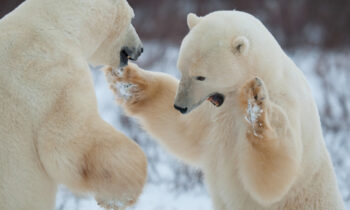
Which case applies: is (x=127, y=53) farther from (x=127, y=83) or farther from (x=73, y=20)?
(x=127, y=83)

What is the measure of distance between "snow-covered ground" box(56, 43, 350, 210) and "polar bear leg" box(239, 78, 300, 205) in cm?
80

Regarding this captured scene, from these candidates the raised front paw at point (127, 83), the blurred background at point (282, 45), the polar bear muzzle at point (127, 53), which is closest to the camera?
the polar bear muzzle at point (127, 53)

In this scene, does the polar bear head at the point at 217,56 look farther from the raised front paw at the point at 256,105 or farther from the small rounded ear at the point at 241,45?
the raised front paw at the point at 256,105

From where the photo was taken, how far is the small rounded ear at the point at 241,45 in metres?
1.77

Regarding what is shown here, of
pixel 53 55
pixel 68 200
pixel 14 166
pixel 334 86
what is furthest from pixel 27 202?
pixel 334 86

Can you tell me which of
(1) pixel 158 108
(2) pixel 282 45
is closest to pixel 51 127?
(1) pixel 158 108

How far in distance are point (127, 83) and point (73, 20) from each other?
793mm

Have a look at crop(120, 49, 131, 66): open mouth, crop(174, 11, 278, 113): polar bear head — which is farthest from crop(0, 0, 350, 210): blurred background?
crop(174, 11, 278, 113): polar bear head

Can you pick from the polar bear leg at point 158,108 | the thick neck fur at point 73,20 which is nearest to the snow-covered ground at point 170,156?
the polar bear leg at point 158,108

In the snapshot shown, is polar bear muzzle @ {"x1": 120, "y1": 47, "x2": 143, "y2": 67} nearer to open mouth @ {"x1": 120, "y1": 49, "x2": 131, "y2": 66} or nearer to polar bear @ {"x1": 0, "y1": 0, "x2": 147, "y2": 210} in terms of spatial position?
open mouth @ {"x1": 120, "y1": 49, "x2": 131, "y2": 66}

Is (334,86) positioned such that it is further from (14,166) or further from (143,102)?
(14,166)

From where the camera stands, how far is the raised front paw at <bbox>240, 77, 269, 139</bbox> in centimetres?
177

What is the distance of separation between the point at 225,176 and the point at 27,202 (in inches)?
38.2

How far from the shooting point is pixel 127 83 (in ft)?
7.77
